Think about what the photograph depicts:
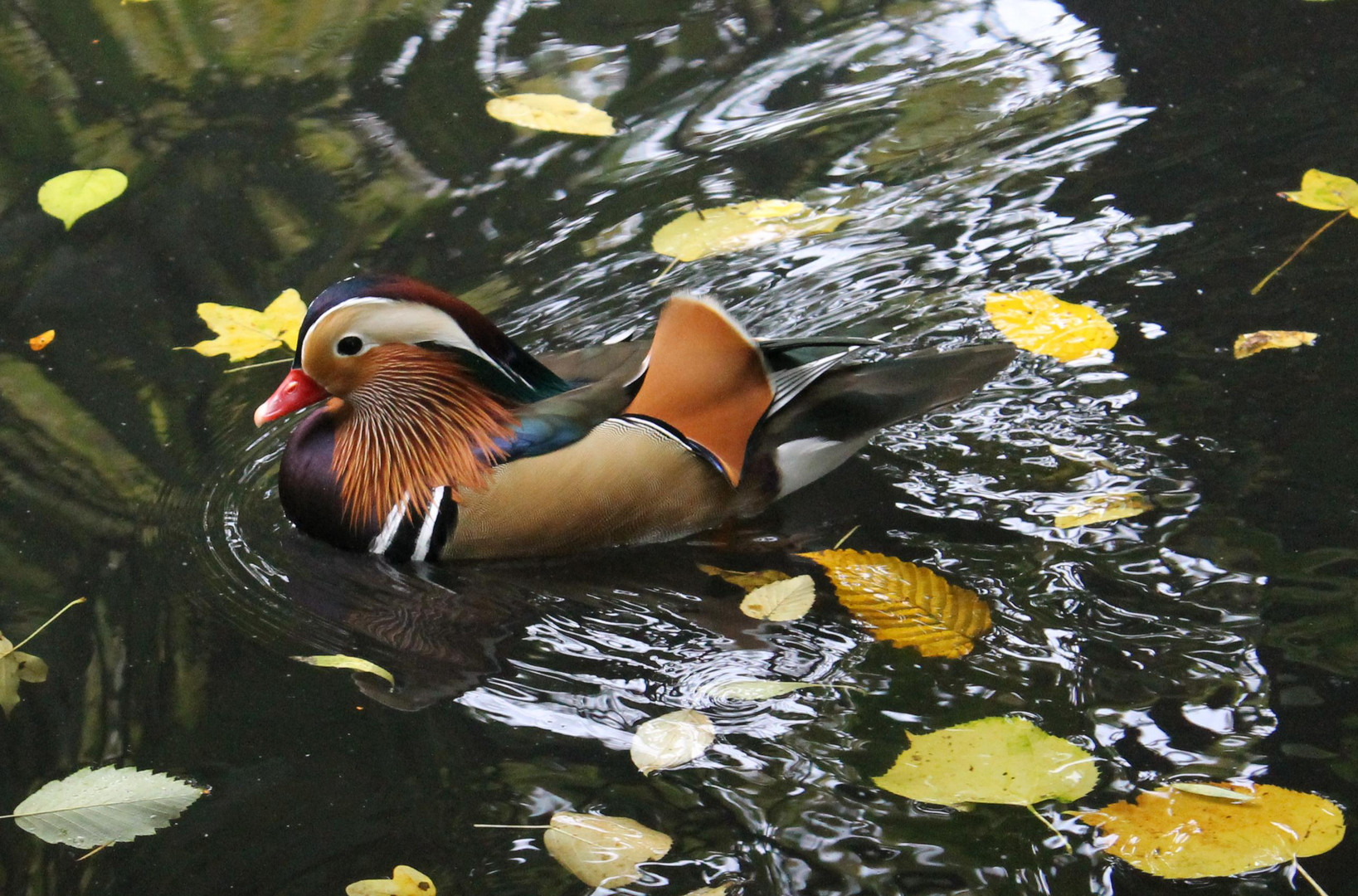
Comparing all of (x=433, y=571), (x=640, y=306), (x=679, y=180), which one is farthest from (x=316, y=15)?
(x=433, y=571)

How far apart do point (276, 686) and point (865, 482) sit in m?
1.47

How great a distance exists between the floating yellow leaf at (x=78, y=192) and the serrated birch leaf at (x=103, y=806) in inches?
102

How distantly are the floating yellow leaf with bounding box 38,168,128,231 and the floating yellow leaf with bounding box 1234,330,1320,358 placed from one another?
11.8 feet

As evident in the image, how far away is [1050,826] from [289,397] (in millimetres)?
2010

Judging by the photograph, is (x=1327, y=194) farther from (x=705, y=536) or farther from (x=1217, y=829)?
(x=1217, y=829)

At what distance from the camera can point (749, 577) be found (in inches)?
127

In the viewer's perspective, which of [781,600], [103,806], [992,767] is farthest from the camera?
[781,600]

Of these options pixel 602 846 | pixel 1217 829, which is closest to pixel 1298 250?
pixel 1217 829

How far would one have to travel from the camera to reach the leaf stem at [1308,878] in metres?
2.18

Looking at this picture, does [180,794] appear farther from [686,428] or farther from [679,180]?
[679,180]

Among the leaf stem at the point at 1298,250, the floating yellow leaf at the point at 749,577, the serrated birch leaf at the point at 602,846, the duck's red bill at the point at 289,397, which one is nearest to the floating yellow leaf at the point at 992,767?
the serrated birch leaf at the point at 602,846

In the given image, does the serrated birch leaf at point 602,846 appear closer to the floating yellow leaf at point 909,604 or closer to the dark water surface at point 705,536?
the dark water surface at point 705,536

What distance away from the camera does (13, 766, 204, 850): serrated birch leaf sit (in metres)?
2.55

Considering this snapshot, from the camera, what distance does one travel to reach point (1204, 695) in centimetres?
264
